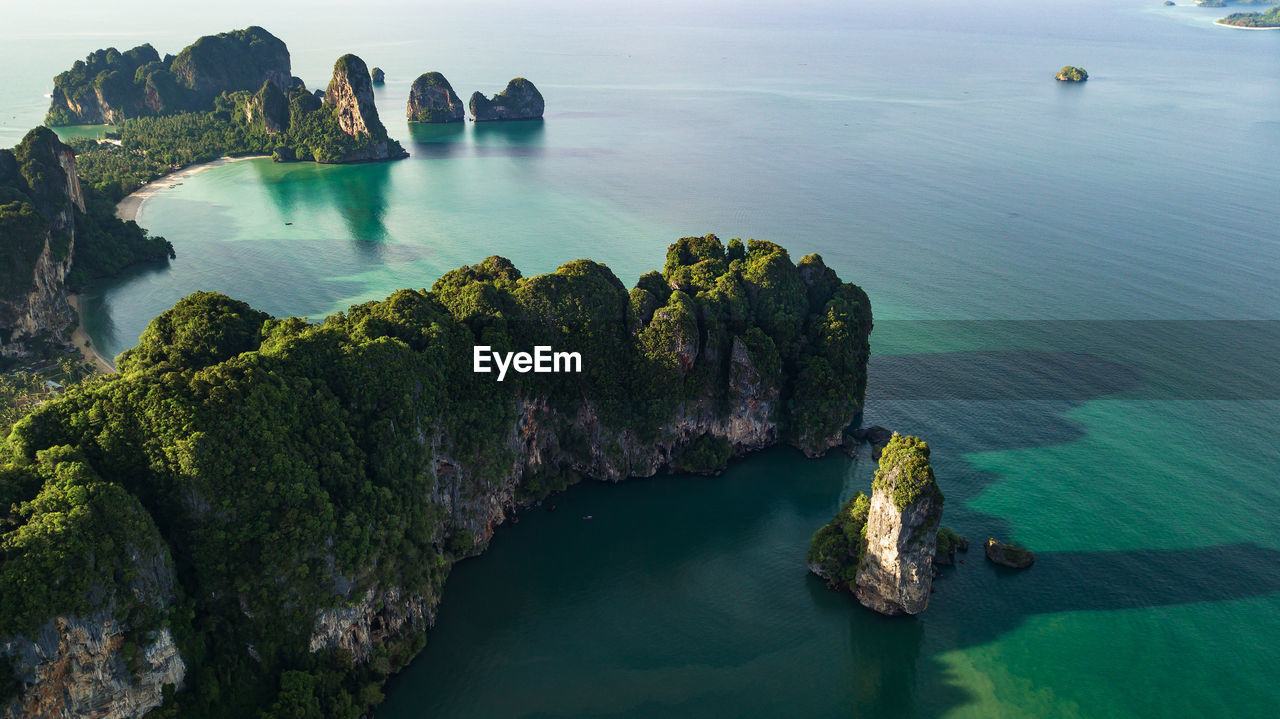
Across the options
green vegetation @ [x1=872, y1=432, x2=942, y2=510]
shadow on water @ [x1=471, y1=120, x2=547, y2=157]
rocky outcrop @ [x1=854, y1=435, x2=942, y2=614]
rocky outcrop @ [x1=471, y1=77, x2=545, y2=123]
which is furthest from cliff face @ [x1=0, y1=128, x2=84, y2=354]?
rocky outcrop @ [x1=471, y1=77, x2=545, y2=123]

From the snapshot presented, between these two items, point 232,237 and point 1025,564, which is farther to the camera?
point 232,237

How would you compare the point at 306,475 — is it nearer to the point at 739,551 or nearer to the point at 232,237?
the point at 739,551

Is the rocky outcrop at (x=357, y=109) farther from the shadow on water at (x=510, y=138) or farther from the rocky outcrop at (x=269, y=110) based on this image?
the shadow on water at (x=510, y=138)

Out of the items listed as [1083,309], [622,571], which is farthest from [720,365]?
[1083,309]

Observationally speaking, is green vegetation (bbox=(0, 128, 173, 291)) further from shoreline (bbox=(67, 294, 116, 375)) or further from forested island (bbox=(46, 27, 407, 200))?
forested island (bbox=(46, 27, 407, 200))

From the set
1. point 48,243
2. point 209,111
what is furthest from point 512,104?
point 48,243

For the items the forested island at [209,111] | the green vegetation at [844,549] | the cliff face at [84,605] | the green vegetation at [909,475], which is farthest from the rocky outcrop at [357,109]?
the green vegetation at [909,475]
